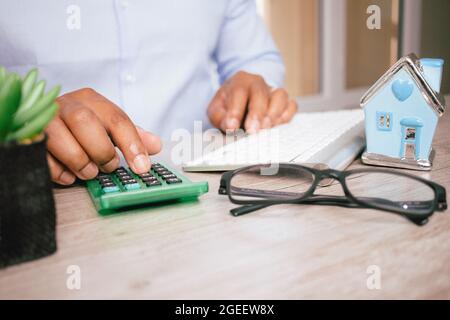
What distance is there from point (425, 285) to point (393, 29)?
257cm

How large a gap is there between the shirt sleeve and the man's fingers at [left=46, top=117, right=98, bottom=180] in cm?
69

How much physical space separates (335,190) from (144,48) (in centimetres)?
59

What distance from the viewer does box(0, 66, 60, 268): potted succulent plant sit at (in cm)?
32

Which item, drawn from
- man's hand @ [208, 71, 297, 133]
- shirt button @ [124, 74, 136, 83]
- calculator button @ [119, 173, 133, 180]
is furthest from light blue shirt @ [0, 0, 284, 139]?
calculator button @ [119, 173, 133, 180]

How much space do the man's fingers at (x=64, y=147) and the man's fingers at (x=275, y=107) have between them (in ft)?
1.16

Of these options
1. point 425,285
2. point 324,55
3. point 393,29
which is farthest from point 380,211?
point 393,29

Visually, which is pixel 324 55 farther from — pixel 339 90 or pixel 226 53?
pixel 226 53

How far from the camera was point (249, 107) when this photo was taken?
2.58 feet

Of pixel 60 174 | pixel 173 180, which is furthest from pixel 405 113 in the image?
pixel 60 174

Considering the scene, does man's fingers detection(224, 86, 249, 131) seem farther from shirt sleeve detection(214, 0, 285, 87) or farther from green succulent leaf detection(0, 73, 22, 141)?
green succulent leaf detection(0, 73, 22, 141)

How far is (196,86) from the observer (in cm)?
106

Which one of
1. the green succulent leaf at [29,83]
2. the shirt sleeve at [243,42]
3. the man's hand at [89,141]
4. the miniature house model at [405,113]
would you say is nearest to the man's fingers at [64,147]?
the man's hand at [89,141]

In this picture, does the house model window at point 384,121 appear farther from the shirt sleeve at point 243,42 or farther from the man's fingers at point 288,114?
the shirt sleeve at point 243,42

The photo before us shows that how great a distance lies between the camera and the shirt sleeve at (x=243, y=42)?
1.11m
